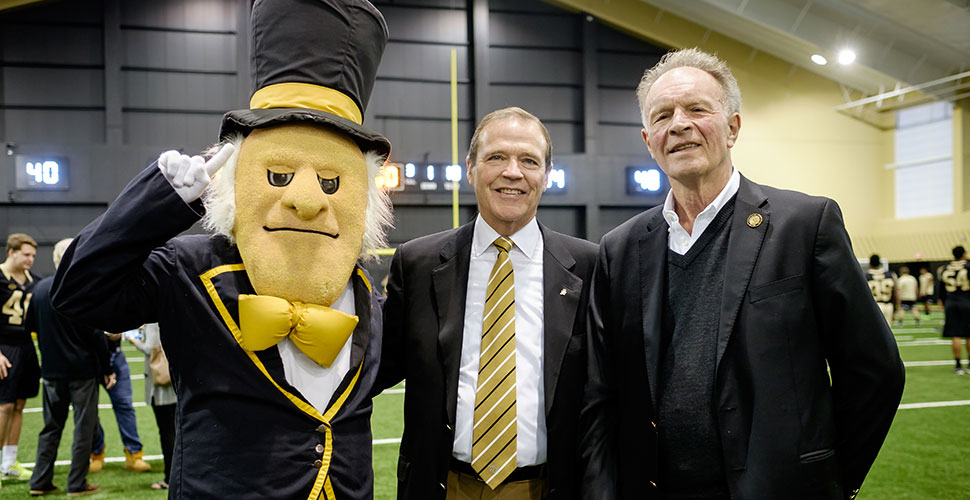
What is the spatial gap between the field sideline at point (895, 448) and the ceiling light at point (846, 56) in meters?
11.1

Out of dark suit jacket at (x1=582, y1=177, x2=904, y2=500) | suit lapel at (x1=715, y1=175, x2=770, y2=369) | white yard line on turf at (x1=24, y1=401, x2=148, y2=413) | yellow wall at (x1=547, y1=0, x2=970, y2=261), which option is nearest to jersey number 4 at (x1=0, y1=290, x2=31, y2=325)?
white yard line on turf at (x1=24, y1=401, x2=148, y2=413)

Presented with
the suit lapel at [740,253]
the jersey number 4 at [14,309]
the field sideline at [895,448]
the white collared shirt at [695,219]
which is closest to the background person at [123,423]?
the field sideline at [895,448]

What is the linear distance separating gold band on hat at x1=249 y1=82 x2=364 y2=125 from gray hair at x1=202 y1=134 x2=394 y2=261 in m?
0.13

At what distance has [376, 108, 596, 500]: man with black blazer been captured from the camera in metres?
2.44

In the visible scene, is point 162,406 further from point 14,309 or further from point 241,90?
point 241,90

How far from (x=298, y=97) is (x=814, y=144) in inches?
919

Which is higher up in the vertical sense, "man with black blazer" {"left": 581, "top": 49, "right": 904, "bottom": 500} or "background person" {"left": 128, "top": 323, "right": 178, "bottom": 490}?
"man with black blazer" {"left": 581, "top": 49, "right": 904, "bottom": 500}

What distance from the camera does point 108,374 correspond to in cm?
561

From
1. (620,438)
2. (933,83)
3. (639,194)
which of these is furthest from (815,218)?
(933,83)

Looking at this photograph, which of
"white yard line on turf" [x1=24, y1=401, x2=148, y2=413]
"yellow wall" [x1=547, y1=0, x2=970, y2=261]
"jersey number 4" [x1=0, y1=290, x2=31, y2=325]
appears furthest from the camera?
"yellow wall" [x1=547, y1=0, x2=970, y2=261]

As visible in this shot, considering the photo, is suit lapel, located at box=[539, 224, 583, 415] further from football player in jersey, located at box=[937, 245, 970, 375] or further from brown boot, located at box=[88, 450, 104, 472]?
football player in jersey, located at box=[937, 245, 970, 375]

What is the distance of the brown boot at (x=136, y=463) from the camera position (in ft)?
19.8

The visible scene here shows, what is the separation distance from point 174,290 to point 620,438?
56.3 inches

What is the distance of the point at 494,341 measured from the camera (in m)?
2.51
